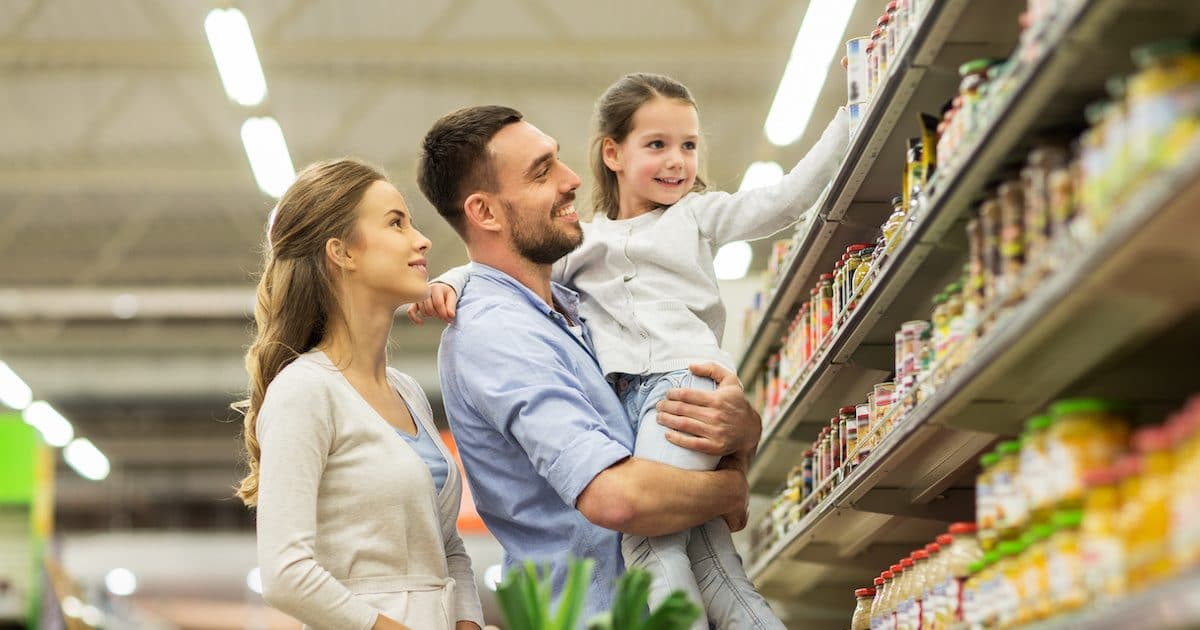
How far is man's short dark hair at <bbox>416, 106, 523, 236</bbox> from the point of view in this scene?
382 cm

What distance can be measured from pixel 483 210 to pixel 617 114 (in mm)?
638

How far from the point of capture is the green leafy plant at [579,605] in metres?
2.77

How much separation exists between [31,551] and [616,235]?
5120 millimetres

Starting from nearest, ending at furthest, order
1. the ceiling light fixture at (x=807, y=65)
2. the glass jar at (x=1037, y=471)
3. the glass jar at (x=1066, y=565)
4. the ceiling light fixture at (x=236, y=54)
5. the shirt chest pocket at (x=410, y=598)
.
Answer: the glass jar at (x=1066, y=565), the glass jar at (x=1037, y=471), the shirt chest pocket at (x=410, y=598), the ceiling light fixture at (x=807, y=65), the ceiling light fixture at (x=236, y=54)

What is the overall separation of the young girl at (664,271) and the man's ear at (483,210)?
0.57 feet

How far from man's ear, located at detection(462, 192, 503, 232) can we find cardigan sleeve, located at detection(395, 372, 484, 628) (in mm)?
445

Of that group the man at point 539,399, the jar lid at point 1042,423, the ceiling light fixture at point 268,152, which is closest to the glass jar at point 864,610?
the man at point 539,399

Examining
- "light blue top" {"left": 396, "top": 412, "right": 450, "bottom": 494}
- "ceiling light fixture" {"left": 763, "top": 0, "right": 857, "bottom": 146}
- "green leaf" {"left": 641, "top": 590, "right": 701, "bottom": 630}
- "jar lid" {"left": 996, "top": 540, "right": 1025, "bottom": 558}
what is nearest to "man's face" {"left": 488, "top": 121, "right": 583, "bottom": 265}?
"light blue top" {"left": 396, "top": 412, "right": 450, "bottom": 494}

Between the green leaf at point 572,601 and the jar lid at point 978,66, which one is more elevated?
the jar lid at point 978,66

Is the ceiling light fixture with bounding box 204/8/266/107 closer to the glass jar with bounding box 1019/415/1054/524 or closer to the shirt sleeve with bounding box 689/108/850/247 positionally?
the shirt sleeve with bounding box 689/108/850/247

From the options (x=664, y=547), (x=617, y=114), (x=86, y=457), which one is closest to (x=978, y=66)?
(x=664, y=547)

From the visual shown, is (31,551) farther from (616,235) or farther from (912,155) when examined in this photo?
(912,155)

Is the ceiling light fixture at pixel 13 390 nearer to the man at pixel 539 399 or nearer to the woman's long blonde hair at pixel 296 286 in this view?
the man at pixel 539 399

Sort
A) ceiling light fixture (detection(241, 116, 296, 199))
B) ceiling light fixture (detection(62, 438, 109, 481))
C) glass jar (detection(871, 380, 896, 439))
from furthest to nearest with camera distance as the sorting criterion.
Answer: ceiling light fixture (detection(62, 438, 109, 481))
ceiling light fixture (detection(241, 116, 296, 199))
glass jar (detection(871, 380, 896, 439))
